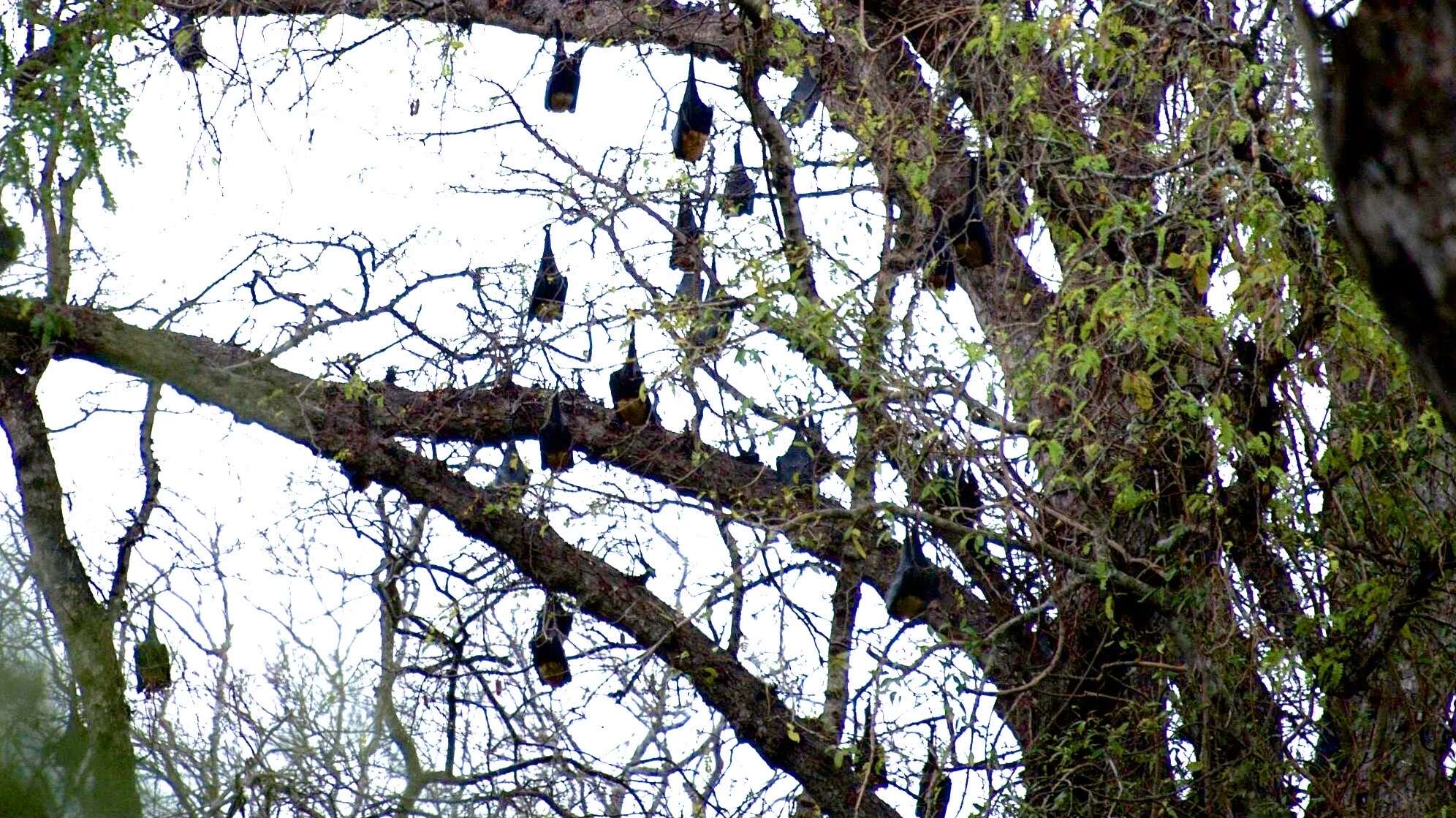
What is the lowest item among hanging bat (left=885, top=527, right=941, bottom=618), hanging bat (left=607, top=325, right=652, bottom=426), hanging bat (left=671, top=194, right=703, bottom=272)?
hanging bat (left=885, top=527, right=941, bottom=618)

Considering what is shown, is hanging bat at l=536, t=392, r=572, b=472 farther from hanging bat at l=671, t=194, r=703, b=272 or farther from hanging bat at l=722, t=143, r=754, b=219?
hanging bat at l=722, t=143, r=754, b=219

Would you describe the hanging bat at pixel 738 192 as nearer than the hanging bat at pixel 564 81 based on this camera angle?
Yes

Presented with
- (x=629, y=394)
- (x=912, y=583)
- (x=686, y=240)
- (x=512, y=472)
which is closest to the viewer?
(x=912, y=583)

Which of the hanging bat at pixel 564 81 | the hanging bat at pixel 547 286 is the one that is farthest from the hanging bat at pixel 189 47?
the hanging bat at pixel 547 286

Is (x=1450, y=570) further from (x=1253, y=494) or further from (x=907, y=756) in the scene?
(x=907, y=756)

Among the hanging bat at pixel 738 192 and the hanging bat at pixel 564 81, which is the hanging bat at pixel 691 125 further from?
the hanging bat at pixel 564 81

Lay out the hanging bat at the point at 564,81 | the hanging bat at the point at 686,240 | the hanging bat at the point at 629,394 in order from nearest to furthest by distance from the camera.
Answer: the hanging bat at the point at 686,240 → the hanging bat at the point at 629,394 → the hanging bat at the point at 564,81

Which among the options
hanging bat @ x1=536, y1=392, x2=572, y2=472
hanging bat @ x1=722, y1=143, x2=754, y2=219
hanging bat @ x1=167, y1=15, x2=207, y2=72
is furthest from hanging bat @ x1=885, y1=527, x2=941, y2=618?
hanging bat @ x1=167, y1=15, x2=207, y2=72

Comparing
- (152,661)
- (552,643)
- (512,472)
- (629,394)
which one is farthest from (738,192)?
(152,661)

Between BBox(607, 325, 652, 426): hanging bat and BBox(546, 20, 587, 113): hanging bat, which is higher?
BBox(546, 20, 587, 113): hanging bat

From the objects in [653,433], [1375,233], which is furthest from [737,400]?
[1375,233]

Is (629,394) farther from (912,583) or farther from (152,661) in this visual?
(152,661)

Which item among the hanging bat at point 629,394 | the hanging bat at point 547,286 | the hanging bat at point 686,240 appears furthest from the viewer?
the hanging bat at point 547,286

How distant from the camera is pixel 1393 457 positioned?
540cm
